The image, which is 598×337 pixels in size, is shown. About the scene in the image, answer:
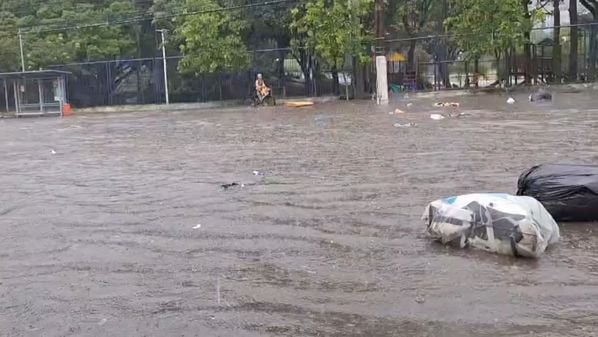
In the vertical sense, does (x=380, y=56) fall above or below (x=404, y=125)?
above

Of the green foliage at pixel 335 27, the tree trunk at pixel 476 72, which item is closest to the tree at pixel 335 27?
the green foliage at pixel 335 27

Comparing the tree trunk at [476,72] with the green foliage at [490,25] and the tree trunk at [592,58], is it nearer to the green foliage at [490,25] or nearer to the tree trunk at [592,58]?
the green foliage at [490,25]

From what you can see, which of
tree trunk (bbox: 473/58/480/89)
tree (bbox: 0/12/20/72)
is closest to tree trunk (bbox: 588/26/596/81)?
tree trunk (bbox: 473/58/480/89)

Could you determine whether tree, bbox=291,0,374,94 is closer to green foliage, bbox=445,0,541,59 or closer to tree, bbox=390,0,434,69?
green foliage, bbox=445,0,541,59

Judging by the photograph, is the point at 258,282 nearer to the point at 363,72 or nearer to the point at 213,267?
the point at 213,267

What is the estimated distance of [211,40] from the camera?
3591 cm

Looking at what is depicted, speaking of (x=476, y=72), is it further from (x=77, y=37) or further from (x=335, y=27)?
(x=77, y=37)

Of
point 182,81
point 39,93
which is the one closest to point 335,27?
point 182,81

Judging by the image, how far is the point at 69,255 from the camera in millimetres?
6277

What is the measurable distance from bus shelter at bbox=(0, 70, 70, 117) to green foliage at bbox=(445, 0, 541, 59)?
2049 centimetres

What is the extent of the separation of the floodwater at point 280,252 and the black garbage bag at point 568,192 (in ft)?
0.55

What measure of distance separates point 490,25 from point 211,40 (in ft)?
45.3

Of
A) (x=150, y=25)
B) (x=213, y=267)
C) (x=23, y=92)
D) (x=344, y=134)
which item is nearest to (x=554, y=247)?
(x=213, y=267)

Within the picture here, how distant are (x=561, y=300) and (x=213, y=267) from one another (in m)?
2.61
